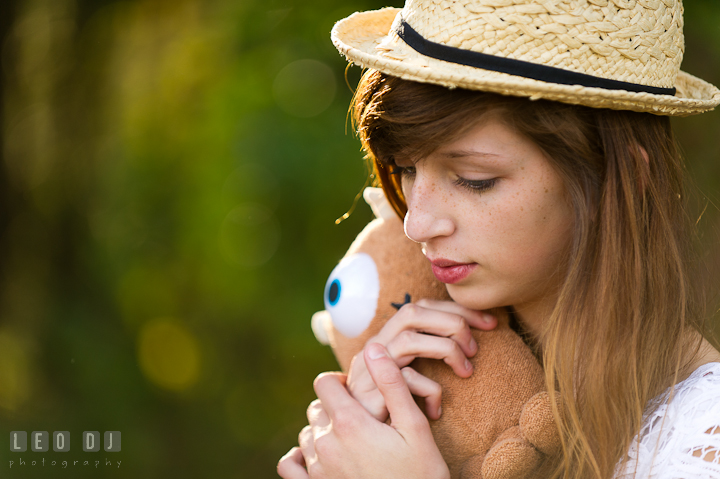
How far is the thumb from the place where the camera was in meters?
1.09

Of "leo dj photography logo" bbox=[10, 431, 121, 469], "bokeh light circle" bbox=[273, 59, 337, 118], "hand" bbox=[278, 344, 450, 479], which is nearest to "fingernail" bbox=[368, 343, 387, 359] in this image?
"hand" bbox=[278, 344, 450, 479]

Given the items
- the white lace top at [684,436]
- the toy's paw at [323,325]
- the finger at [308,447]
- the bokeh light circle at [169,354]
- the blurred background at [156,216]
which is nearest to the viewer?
the white lace top at [684,436]

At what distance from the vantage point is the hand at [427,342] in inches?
44.0

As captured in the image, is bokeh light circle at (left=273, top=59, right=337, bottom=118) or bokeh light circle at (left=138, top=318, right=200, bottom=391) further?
bokeh light circle at (left=138, top=318, right=200, bottom=391)

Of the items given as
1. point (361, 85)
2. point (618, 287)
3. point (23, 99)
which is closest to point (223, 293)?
point (23, 99)

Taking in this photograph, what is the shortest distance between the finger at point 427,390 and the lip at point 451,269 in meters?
0.20

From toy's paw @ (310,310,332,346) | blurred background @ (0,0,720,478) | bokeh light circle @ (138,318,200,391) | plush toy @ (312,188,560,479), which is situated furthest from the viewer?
bokeh light circle @ (138,318,200,391)

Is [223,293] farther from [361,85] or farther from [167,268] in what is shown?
[361,85]

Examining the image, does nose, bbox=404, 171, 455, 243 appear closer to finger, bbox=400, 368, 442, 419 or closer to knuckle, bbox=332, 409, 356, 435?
finger, bbox=400, 368, 442, 419

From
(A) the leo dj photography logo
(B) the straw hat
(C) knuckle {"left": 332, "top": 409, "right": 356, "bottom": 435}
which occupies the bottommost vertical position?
(A) the leo dj photography logo

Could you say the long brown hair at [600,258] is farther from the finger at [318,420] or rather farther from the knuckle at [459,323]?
the finger at [318,420]

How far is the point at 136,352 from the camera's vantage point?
289cm

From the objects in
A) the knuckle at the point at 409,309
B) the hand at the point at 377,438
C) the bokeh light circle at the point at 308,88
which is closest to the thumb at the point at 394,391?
the hand at the point at 377,438

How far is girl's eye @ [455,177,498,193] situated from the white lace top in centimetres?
51
